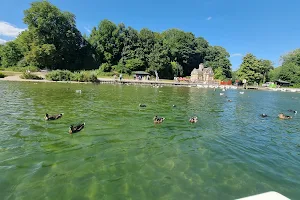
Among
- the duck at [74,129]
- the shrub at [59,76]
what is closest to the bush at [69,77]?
the shrub at [59,76]

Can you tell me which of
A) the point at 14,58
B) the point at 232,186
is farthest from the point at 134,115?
the point at 14,58

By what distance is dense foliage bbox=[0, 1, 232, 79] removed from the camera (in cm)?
6619

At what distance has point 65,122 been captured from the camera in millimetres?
11938

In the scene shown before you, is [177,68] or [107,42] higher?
[107,42]

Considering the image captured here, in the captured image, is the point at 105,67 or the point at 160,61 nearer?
the point at 105,67

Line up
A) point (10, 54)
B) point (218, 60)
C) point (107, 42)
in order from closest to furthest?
point (10, 54)
point (107, 42)
point (218, 60)

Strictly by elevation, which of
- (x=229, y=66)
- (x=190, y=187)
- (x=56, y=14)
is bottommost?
(x=190, y=187)

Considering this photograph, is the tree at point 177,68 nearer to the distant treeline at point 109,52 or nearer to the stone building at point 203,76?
the distant treeline at point 109,52

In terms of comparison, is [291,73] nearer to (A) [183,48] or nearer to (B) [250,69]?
(B) [250,69]

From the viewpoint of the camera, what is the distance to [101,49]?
8056 centimetres

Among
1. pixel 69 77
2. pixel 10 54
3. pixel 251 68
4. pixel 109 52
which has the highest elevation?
pixel 109 52

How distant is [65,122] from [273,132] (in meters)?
13.4

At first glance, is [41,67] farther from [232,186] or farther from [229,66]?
[229,66]

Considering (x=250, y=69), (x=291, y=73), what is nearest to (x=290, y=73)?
(x=291, y=73)
